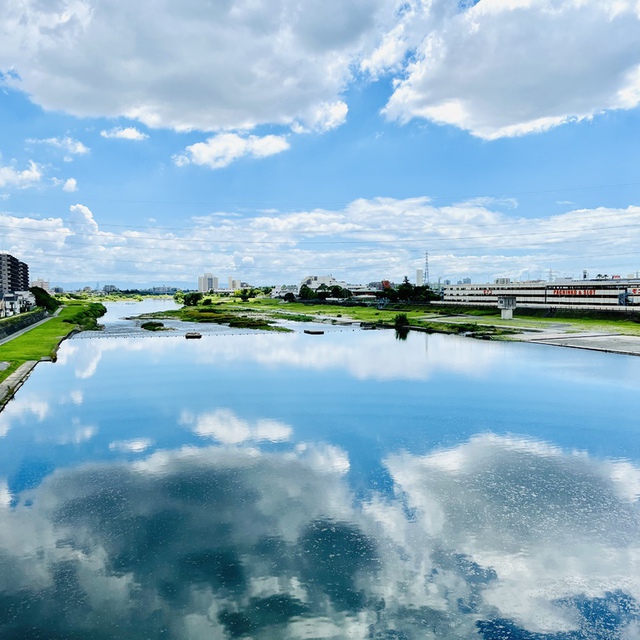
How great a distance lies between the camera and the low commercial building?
2518 inches

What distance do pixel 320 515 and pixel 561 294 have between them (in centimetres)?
7305

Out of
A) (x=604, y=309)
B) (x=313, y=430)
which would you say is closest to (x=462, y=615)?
(x=313, y=430)

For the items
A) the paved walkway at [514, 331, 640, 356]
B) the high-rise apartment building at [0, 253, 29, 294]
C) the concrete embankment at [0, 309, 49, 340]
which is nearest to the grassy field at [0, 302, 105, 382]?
the concrete embankment at [0, 309, 49, 340]

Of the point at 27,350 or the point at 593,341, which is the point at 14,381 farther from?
the point at 593,341

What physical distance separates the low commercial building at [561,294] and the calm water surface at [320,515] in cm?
4923

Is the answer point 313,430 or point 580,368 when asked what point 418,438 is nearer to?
→ point 313,430

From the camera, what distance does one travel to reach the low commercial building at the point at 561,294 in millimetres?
63969

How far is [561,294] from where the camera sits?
241 feet

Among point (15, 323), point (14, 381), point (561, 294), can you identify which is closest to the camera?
point (14, 381)

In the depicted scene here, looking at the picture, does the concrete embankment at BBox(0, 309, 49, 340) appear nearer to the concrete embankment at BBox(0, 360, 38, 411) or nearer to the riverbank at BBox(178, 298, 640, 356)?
the concrete embankment at BBox(0, 360, 38, 411)

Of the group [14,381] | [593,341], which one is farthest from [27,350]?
[593,341]

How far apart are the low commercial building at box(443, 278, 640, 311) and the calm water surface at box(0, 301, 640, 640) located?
4923 centimetres

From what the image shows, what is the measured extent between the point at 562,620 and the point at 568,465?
7.06m

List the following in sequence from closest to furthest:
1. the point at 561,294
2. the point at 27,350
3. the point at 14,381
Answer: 1. the point at 14,381
2. the point at 27,350
3. the point at 561,294
